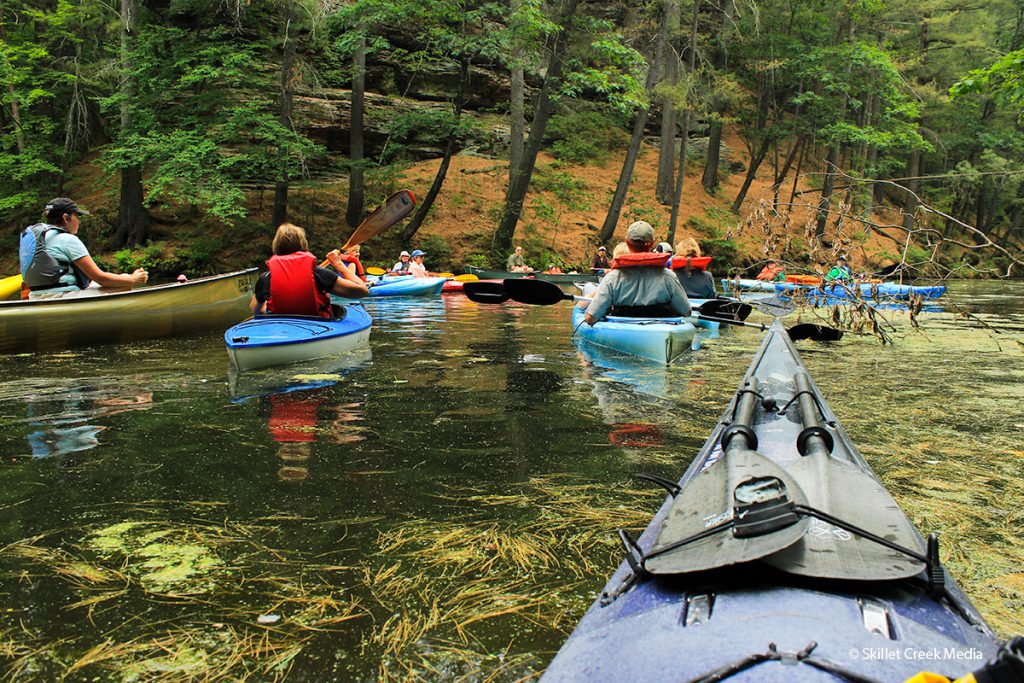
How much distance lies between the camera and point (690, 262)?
381 inches

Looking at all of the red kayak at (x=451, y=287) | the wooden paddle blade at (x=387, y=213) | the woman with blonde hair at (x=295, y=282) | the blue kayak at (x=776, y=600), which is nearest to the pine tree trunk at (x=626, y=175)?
the red kayak at (x=451, y=287)

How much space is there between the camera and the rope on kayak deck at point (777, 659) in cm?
108

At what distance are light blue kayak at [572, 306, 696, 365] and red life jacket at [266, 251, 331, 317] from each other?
114 inches

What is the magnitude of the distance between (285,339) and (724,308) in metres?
5.39

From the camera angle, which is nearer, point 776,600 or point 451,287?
point 776,600

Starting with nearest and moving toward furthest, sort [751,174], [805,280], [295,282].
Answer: [295,282] < [805,280] < [751,174]

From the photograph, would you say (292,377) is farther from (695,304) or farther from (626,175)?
(626,175)

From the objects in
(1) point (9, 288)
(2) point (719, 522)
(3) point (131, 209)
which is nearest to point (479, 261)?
(3) point (131, 209)

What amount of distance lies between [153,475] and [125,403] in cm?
187

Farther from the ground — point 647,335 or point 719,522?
point 719,522

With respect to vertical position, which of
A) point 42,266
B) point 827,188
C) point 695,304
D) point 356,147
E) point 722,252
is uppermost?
point 356,147

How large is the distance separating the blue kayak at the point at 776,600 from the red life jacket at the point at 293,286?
5328 mm

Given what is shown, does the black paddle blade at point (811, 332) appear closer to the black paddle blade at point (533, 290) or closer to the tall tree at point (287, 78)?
the black paddle blade at point (533, 290)

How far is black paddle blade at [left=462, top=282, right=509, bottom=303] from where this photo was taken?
7662mm
